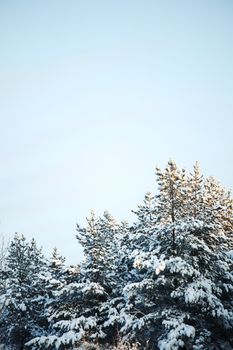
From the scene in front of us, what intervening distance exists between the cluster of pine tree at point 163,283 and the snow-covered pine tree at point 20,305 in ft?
12.5

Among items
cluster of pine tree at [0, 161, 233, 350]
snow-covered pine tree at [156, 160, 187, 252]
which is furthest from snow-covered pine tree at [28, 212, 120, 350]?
snow-covered pine tree at [156, 160, 187, 252]

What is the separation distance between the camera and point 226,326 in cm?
1753

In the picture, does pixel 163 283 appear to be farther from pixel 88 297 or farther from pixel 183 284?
pixel 88 297

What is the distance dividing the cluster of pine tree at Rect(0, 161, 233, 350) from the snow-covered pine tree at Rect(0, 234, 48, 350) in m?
3.80

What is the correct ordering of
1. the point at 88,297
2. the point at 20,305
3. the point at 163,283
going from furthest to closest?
the point at 20,305 → the point at 88,297 → the point at 163,283

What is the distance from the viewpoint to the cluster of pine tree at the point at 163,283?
58.2 feet

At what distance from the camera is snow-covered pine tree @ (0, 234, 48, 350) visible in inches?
1097

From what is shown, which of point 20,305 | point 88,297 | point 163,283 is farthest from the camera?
point 20,305

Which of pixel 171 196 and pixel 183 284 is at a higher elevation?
pixel 171 196

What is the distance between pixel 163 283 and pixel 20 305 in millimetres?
13985

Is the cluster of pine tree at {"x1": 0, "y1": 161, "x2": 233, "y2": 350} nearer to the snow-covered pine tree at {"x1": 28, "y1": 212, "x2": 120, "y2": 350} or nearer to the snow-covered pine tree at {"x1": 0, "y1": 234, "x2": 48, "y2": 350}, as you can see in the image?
the snow-covered pine tree at {"x1": 28, "y1": 212, "x2": 120, "y2": 350}

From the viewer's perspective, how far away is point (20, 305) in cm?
2748

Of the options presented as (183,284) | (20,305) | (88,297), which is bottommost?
(183,284)

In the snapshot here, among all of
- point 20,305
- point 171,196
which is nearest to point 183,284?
point 171,196
